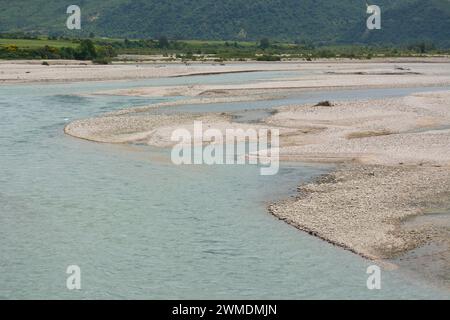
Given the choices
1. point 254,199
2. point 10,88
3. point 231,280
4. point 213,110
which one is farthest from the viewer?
point 10,88

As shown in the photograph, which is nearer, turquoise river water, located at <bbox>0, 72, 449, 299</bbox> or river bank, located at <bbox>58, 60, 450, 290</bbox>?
turquoise river water, located at <bbox>0, 72, 449, 299</bbox>

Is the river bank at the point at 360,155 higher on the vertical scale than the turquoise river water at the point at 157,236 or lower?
higher

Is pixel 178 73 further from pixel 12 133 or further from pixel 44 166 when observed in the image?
pixel 44 166

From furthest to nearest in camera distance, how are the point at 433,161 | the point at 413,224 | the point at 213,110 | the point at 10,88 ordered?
the point at 10,88
the point at 213,110
the point at 433,161
the point at 413,224

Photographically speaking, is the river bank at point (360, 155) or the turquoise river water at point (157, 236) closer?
the turquoise river water at point (157, 236)

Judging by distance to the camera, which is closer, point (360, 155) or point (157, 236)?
point (157, 236)

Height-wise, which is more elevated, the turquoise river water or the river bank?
the river bank

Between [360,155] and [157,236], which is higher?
[360,155]

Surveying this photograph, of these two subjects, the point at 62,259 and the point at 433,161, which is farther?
the point at 433,161

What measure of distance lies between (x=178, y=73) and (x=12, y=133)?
41.6 meters

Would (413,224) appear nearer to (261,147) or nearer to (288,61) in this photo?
(261,147)

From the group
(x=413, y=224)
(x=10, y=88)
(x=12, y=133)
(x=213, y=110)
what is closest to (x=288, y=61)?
(x=10, y=88)
